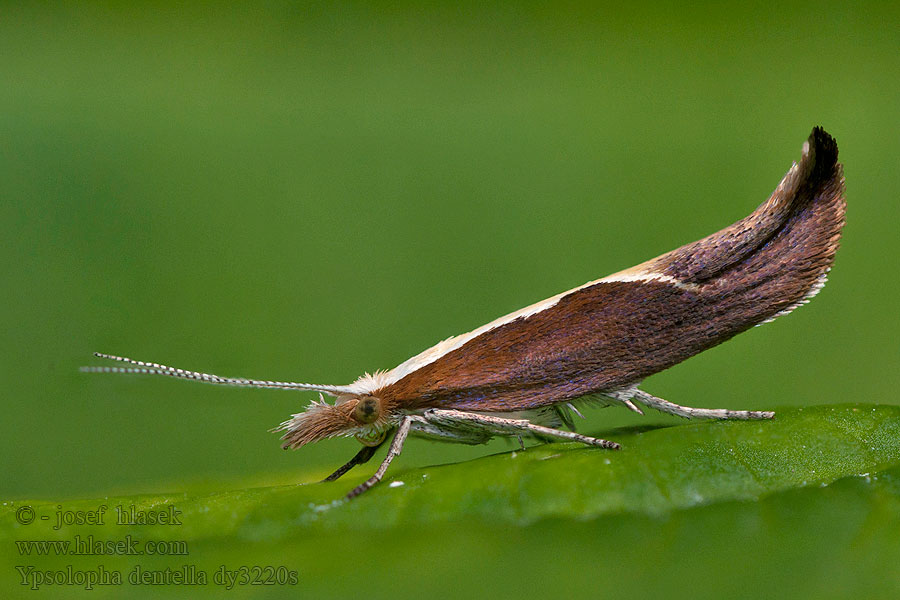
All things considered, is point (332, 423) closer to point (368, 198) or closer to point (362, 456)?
point (362, 456)

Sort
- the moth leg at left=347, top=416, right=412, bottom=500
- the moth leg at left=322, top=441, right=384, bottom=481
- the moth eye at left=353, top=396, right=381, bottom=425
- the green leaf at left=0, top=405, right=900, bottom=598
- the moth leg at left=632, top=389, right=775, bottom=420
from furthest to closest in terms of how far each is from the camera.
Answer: the moth leg at left=322, top=441, right=384, bottom=481
the moth eye at left=353, top=396, right=381, bottom=425
the moth leg at left=632, top=389, right=775, bottom=420
the moth leg at left=347, top=416, right=412, bottom=500
the green leaf at left=0, top=405, right=900, bottom=598

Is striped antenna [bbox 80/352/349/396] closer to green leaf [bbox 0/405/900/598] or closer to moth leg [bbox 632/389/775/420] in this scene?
green leaf [bbox 0/405/900/598]

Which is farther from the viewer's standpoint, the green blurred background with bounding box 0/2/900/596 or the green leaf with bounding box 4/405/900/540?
the green blurred background with bounding box 0/2/900/596

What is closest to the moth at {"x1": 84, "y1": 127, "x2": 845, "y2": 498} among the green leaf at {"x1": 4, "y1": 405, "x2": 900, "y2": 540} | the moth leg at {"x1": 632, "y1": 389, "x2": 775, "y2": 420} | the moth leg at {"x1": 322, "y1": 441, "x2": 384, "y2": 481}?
the moth leg at {"x1": 632, "y1": 389, "x2": 775, "y2": 420}

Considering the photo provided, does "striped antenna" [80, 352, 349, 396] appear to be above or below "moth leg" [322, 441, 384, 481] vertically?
above

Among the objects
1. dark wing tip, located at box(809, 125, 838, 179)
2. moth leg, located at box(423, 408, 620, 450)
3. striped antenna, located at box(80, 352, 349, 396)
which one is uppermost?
dark wing tip, located at box(809, 125, 838, 179)

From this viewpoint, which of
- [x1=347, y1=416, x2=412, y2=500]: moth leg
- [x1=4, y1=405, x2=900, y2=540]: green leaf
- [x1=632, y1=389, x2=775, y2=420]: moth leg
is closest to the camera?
[x1=4, y1=405, x2=900, y2=540]: green leaf

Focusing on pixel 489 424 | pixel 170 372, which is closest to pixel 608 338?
pixel 489 424
